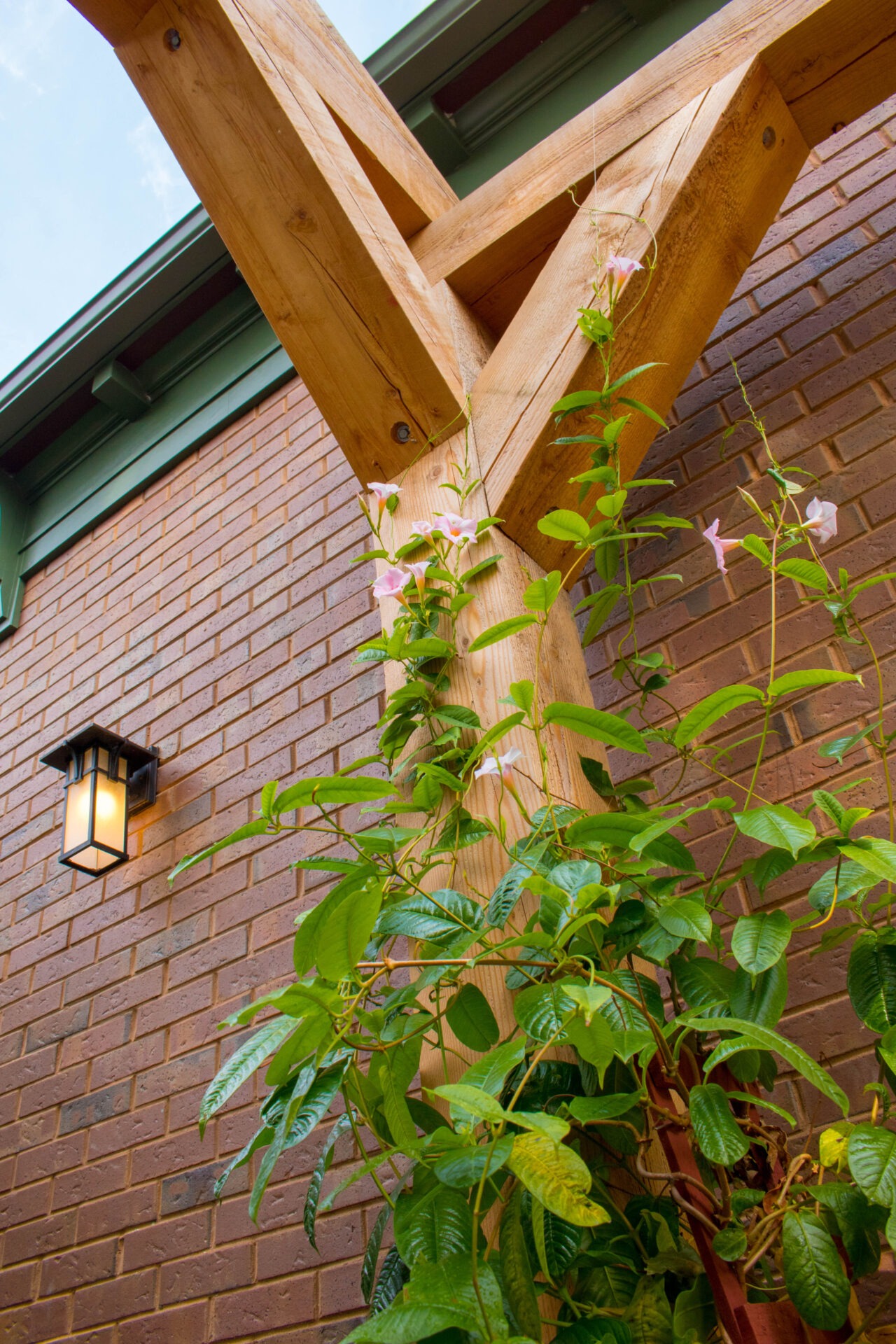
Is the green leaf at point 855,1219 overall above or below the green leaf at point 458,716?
below

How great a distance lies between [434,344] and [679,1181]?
43.9 inches

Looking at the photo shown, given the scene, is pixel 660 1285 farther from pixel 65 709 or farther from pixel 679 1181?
pixel 65 709

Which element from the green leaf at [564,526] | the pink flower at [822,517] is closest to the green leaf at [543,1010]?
the green leaf at [564,526]

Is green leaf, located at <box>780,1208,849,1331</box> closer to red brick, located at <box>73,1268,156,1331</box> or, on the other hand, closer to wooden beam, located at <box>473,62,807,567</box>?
wooden beam, located at <box>473,62,807,567</box>

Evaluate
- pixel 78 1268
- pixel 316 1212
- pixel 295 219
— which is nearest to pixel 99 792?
pixel 78 1268

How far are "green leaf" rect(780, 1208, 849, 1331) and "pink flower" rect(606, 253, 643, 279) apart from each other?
3.52ft


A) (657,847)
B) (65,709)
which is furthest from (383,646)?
(65,709)

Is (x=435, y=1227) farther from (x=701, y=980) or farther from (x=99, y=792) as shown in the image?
(x=99, y=792)

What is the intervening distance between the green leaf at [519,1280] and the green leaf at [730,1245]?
5.6 inches

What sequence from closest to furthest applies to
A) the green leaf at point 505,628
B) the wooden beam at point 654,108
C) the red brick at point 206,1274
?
the green leaf at point 505,628 < the wooden beam at point 654,108 < the red brick at point 206,1274

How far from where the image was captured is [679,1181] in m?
0.79

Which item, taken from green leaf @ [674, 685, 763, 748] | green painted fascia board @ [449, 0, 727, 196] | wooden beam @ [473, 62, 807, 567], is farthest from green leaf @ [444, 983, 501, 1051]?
green painted fascia board @ [449, 0, 727, 196]

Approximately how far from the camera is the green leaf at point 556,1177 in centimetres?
60

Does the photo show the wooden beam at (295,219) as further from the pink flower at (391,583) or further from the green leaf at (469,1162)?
the green leaf at (469,1162)
